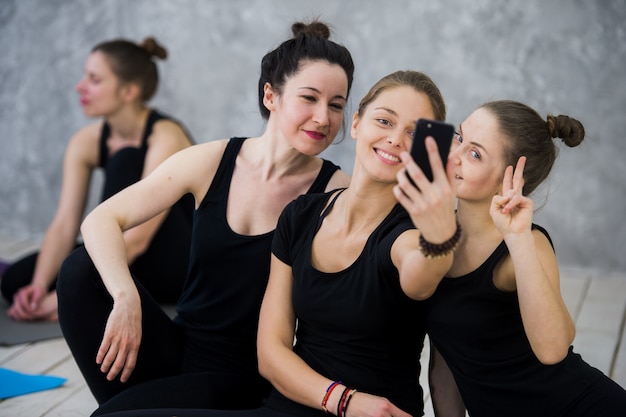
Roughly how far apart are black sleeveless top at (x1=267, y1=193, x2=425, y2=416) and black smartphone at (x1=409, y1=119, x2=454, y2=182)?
26 cm

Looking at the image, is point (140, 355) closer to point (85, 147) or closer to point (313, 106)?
point (313, 106)

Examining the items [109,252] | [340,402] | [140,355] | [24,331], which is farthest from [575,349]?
[24,331]

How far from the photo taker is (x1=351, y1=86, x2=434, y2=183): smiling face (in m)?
1.73

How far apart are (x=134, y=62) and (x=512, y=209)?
2167 millimetres

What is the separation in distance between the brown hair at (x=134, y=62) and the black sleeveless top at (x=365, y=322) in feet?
5.79

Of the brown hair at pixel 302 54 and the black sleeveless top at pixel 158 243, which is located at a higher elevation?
the brown hair at pixel 302 54

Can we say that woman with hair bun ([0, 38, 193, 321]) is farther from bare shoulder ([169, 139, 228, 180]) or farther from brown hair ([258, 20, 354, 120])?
brown hair ([258, 20, 354, 120])

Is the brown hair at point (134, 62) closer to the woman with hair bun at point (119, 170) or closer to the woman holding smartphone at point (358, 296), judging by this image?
the woman with hair bun at point (119, 170)

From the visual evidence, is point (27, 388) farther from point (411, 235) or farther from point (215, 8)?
point (215, 8)

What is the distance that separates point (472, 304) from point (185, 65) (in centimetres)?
302

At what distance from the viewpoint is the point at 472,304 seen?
172 centimetres

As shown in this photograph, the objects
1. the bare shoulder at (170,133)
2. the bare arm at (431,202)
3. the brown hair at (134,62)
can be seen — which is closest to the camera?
the bare arm at (431,202)

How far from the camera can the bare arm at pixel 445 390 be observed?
1.96 meters

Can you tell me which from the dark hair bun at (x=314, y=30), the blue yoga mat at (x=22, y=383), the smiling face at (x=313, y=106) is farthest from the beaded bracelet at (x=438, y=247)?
the blue yoga mat at (x=22, y=383)
